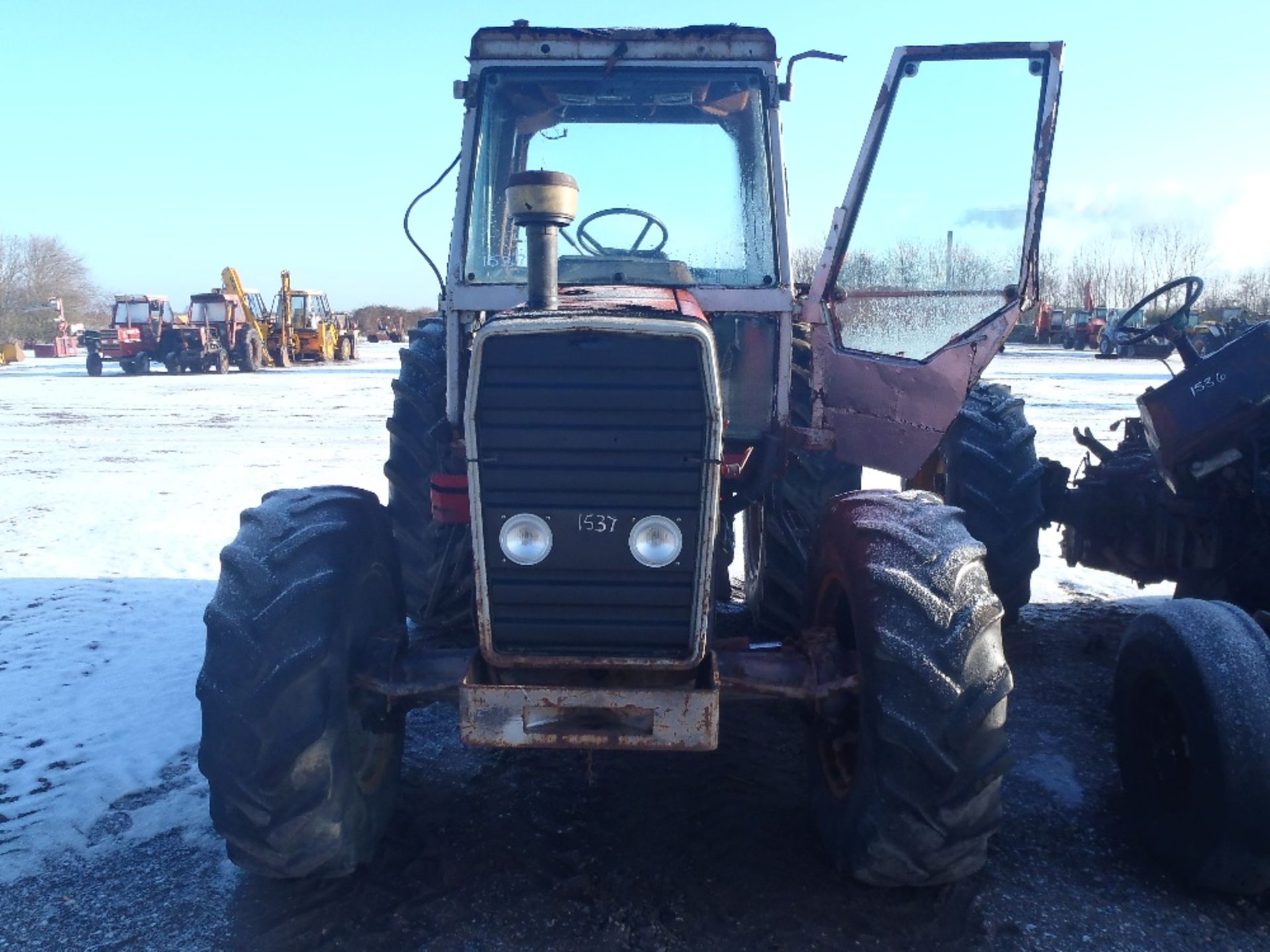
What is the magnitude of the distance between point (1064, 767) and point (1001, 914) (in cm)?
125

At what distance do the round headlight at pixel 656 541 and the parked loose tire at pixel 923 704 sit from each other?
0.59 meters

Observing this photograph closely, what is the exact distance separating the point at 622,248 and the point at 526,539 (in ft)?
5.91

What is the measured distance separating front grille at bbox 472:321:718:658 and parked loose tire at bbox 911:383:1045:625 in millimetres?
2775

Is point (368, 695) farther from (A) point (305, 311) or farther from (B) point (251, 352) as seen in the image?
(A) point (305, 311)

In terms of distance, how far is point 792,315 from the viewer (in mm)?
4055

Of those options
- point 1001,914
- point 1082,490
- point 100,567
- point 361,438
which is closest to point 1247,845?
point 1001,914

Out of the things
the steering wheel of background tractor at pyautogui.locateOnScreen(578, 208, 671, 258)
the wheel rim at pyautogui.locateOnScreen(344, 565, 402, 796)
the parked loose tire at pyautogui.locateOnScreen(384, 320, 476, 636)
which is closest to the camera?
the wheel rim at pyautogui.locateOnScreen(344, 565, 402, 796)

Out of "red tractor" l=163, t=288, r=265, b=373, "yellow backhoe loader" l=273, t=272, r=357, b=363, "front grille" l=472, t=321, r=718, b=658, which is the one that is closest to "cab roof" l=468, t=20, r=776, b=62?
"front grille" l=472, t=321, r=718, b=658

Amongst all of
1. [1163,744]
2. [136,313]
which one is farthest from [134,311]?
[1163,744]

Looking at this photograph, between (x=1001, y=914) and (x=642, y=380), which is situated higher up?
(x=642, y=380)

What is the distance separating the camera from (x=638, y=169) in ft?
14.7

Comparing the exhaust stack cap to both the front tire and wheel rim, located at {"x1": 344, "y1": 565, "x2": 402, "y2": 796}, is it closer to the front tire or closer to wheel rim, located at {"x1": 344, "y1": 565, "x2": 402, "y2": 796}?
wheel rim, located at {"x1": 344, "y1": 565, "x2": 402, "y2": 796}

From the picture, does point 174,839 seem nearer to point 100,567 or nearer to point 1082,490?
point 100,567

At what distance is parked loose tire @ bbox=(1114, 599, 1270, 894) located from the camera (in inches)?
123
